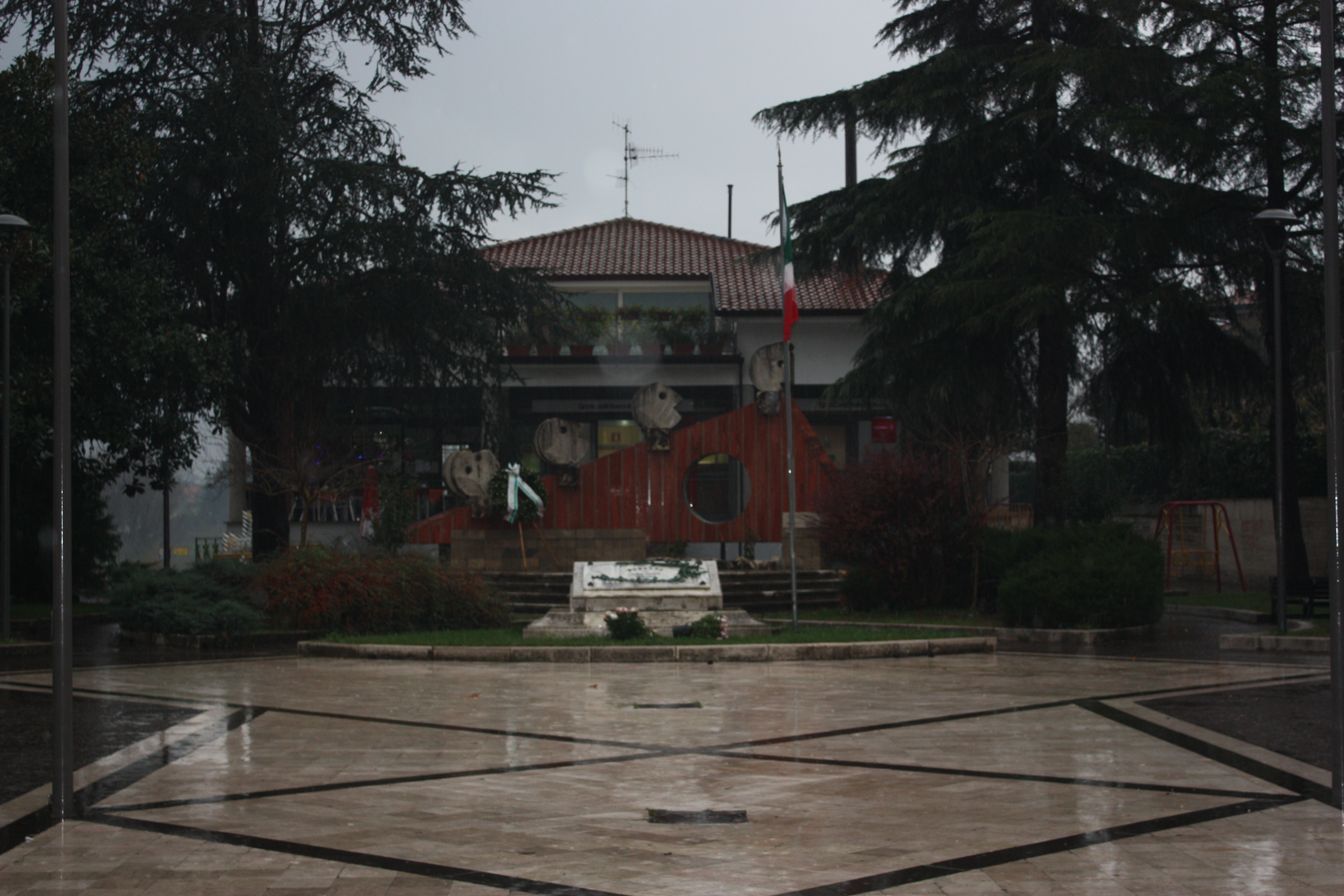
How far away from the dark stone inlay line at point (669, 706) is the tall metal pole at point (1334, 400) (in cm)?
514

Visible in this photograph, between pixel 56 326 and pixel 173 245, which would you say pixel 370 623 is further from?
pixel 56 326

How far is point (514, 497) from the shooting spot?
75.7ft

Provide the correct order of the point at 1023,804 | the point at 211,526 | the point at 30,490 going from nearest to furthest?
the point at 1023,804
the point at 30,490
the point at 211,526

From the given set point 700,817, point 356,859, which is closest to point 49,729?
point 356,859

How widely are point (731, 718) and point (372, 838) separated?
449 centimetres

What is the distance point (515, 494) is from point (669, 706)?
12.6 metres

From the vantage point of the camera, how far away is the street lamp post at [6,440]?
658 inches

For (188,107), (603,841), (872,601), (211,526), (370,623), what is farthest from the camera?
(211,526)

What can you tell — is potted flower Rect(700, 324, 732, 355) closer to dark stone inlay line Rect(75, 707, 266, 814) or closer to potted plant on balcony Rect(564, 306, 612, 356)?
potted plant on balcony Rect(564, 306, 612, 356)

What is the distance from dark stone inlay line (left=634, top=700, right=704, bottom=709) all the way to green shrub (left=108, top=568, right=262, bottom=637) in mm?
8518

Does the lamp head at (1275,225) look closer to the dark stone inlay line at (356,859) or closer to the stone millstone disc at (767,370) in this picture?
the stone millstone disc at (767,370)

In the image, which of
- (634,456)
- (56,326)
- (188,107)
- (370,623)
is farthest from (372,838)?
(188,107)

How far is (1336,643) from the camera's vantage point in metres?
6.85

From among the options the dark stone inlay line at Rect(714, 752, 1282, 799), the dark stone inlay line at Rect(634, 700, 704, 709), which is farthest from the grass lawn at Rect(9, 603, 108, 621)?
the dark stone inlay line at Rect(714, 752, 1282, 799)
